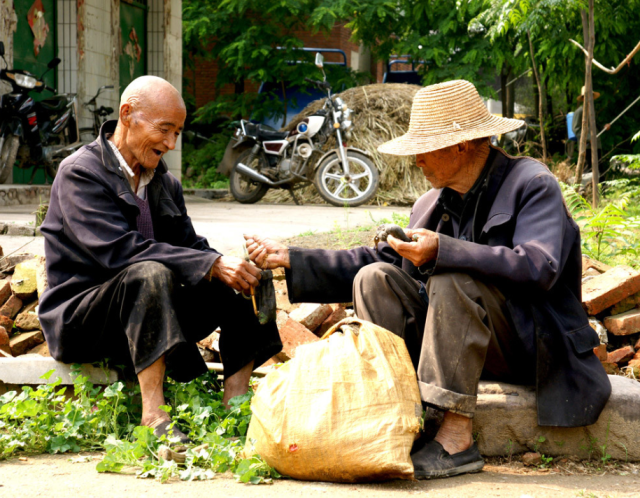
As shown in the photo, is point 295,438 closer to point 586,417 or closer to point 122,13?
point 586,417

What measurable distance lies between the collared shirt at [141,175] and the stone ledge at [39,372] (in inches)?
31.0

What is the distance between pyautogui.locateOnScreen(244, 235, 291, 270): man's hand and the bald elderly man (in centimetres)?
14

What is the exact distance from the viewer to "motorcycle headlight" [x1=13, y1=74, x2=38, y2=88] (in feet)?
29.2

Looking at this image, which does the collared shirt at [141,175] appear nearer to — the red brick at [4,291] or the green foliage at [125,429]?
the green foliage at [125,429]

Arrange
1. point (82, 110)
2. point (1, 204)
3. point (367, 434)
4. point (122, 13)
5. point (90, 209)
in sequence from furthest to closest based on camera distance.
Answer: point (122, 13) → point (82, 110) → point (1, 204) → point (90, 209) → point (367, 434)

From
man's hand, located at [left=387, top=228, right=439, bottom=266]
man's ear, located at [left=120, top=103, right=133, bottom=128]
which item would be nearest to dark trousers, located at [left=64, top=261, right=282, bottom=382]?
man's ear, located at [left=120, top=103, right=133, bottom=128]

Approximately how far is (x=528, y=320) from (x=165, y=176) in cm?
179

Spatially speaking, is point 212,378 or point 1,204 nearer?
point 212,378

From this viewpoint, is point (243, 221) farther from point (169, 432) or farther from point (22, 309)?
point (169, 432)

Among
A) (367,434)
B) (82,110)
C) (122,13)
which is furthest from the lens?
(122,13)

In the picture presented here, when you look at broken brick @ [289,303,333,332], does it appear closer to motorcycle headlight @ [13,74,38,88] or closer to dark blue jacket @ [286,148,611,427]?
dark blue jacket @ [286,148,611,427]

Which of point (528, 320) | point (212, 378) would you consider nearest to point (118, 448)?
point (212, 378)

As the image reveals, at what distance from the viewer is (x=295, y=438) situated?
2.49 metres

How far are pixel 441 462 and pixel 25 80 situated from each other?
312 inches
